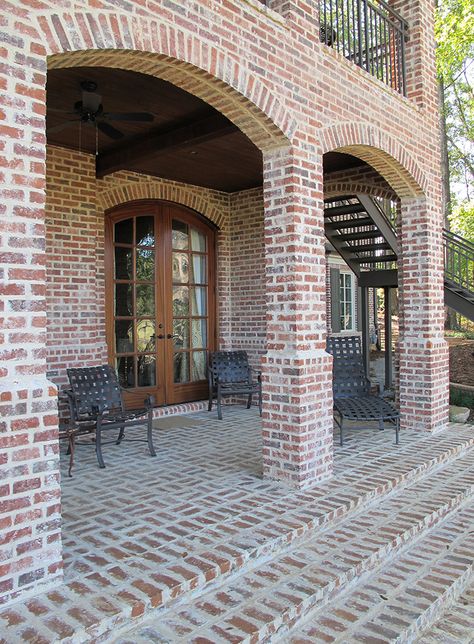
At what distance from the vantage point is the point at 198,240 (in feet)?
25.6

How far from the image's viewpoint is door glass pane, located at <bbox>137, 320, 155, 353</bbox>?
6930 mm

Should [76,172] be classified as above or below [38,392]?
above

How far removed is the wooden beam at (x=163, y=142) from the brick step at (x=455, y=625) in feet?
13.0

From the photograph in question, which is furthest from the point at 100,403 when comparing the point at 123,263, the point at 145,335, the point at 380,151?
the point at 380,151

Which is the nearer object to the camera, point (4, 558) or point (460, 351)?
point (4, 558)

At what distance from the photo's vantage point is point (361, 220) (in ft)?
27.0

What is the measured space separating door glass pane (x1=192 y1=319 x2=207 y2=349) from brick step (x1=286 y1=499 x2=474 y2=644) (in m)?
4.76

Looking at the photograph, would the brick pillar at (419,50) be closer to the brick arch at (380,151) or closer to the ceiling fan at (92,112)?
the brick arch at (380,151)

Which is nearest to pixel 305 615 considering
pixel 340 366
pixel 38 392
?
pixel 38 392

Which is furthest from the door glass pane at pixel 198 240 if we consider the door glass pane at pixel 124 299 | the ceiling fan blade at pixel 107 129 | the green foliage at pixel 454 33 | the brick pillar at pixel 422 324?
the green foliage at pixel 454 33

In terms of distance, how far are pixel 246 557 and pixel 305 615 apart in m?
0.43

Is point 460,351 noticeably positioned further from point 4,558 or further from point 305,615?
point 4,558

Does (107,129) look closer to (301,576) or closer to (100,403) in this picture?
(100,403)

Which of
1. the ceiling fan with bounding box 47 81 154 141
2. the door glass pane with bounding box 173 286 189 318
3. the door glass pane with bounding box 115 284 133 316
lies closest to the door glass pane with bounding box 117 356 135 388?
the door glass pane with bounding box 115 284 133 316
